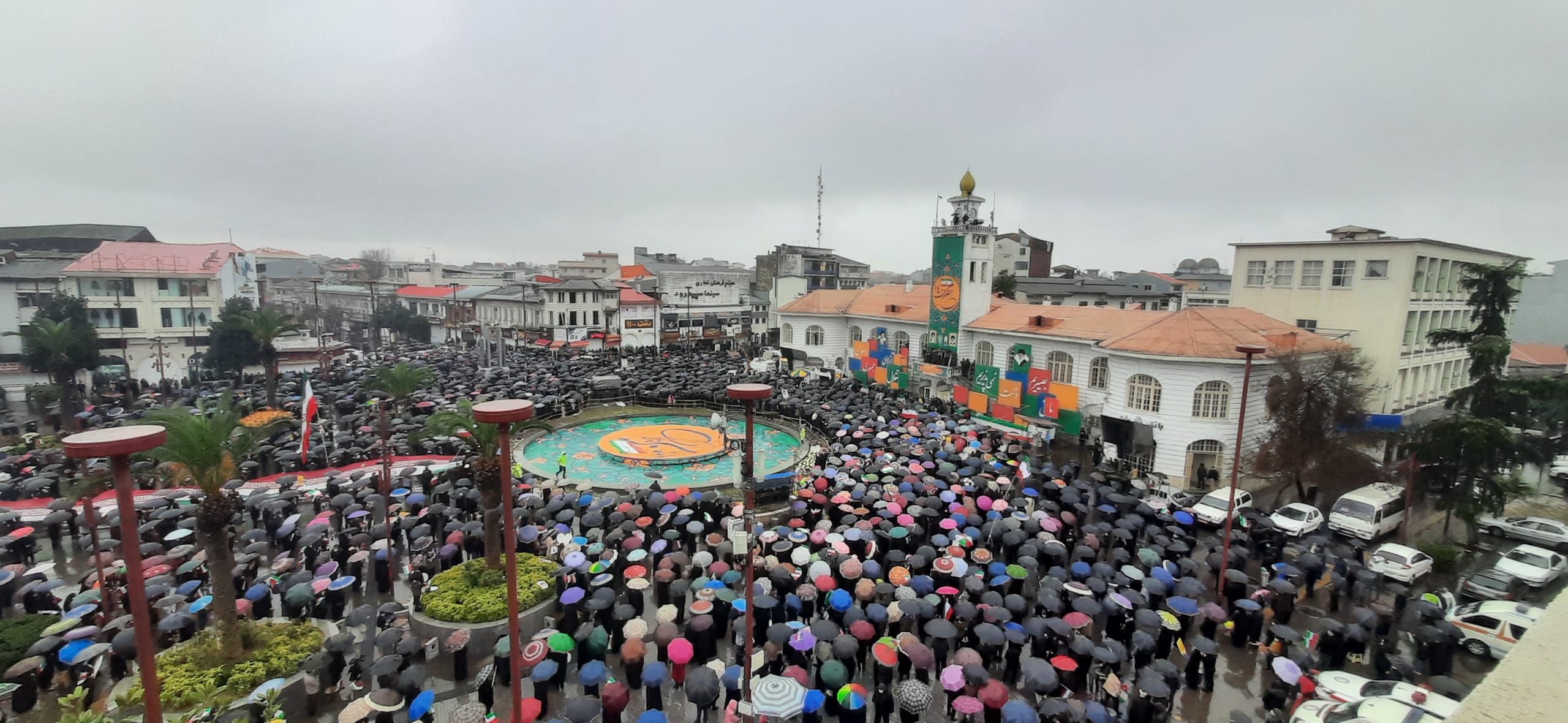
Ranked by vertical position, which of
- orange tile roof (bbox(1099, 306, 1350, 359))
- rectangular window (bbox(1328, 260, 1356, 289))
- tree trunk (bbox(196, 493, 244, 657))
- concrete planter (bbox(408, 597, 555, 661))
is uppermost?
rectangular window (bbox(1328, 260, 1356, 289))

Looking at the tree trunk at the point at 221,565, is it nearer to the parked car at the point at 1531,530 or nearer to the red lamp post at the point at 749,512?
the red lamp post at the point at 749,512

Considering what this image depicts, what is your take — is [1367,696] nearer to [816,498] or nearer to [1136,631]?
[1136,631]

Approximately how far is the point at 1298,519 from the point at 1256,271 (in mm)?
18291

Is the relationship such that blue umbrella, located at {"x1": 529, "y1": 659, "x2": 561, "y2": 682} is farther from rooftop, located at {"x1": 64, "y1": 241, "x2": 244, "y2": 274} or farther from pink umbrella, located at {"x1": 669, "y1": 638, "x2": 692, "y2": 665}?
rooftop, located at {"x1": 64, "y1": 241, "x2": 244, "y2": 274}

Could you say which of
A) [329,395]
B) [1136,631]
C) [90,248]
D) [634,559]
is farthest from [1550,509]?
[90,248]

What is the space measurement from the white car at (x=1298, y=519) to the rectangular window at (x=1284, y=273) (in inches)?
635

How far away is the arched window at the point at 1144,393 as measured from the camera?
27.0 meters

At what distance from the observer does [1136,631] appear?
43.6 ft

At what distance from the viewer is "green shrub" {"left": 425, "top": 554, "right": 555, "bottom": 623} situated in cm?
1450

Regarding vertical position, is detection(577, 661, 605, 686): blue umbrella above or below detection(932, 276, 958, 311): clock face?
below

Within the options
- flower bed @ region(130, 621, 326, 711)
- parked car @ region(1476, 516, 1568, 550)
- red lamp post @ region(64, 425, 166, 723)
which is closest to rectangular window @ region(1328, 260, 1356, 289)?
parked car @ region(1476, 516, 1568, 550)

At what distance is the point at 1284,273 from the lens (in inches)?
1294

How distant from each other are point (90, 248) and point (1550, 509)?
101387 millimetres

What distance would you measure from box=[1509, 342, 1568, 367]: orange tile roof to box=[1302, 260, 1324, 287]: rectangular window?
89.4 feet
